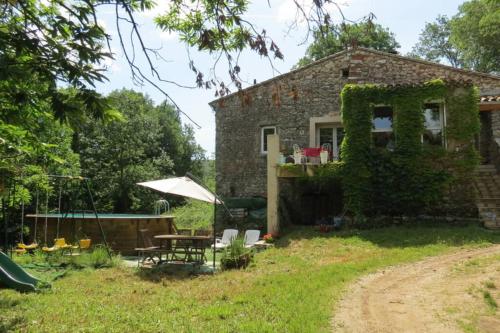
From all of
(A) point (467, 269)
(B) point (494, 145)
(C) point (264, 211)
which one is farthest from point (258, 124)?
(A) point (467, 269)

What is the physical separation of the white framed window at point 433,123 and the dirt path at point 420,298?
656 cm

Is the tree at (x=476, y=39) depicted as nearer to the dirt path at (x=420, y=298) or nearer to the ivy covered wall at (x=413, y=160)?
the ivy covered wall at (x=413, y=160)

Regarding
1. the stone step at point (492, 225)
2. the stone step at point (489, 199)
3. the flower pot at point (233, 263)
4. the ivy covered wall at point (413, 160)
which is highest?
the ivy covered wall at point (413, 160)

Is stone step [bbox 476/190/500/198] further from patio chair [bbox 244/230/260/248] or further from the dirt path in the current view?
patio chair [bbox 244/230/260/248]

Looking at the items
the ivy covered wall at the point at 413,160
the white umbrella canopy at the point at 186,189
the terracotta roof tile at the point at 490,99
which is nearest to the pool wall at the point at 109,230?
the white umbrella canopy at the point at 186,189

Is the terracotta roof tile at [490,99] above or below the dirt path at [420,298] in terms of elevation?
above

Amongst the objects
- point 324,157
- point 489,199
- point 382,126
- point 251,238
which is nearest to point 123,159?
point 324,157

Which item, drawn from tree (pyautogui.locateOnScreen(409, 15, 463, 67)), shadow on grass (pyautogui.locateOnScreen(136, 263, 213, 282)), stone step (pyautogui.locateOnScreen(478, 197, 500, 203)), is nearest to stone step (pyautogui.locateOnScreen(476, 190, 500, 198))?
stone step (pyautogui.locateOnScreen(478, 197, 500, 203))

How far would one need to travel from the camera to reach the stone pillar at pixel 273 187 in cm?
1501

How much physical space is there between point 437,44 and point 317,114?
1066 inches

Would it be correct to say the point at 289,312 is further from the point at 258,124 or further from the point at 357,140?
the point at 258,124

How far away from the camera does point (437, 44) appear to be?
39938mm

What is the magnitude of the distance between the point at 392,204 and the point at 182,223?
12.9m

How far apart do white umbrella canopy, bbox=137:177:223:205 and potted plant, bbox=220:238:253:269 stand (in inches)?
42.2
